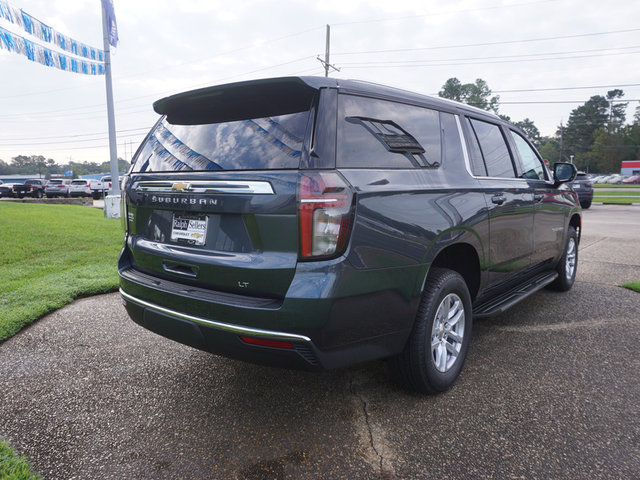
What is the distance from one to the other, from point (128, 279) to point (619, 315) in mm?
4354

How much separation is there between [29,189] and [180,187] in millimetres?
35065

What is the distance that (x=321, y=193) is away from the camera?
2.02 meters

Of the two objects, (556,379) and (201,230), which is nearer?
(201,230)

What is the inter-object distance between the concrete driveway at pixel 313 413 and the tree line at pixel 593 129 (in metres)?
82.7

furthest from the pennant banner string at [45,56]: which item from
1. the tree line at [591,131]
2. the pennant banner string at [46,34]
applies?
the tree line at [591,131]

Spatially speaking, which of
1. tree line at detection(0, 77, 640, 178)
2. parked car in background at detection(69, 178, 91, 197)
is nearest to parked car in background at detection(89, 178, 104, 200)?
parked car in background at detection(69, 178, 91, 197)

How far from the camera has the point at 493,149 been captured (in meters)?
3.53

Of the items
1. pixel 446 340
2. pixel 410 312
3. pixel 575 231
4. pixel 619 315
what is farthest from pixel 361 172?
pixel 575 231

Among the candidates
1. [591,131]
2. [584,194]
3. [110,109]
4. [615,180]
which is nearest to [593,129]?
[591,131]

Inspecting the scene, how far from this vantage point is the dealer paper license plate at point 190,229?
7.65ft

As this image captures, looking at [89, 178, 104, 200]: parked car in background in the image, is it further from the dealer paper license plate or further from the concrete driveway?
the dealer paper license plate

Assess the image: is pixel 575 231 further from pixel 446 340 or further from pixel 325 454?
pixel 325 454

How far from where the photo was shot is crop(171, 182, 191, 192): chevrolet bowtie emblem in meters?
2.35

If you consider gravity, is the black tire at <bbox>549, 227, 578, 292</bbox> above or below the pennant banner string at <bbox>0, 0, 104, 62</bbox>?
below
